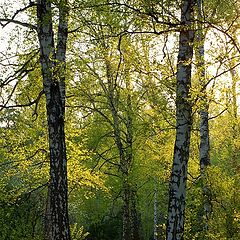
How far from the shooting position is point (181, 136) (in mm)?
6113

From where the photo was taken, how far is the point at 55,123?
6.95 meters

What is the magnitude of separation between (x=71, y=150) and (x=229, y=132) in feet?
28.6

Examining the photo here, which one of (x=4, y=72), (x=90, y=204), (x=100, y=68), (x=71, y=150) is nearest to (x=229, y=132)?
(x=100, y=68)

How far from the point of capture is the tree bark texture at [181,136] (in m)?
5.99

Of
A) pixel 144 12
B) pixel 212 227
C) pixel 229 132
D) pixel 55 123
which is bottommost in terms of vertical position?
pixel 212 227

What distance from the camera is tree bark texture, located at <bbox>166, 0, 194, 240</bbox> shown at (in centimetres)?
599

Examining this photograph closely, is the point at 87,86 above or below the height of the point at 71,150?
above

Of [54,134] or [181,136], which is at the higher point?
[54,134]

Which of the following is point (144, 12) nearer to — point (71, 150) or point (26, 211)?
point (71, 150)

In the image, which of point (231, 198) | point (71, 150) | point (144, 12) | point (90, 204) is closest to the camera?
point (144, 12)

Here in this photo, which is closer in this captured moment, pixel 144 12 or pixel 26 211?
pixel 144 12

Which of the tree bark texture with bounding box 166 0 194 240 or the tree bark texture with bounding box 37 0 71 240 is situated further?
the tree bark texture with bounding box 37 0 71 240

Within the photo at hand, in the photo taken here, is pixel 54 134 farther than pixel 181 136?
Yes

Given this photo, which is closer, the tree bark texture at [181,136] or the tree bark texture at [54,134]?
the tree bark texture at [181,136]
